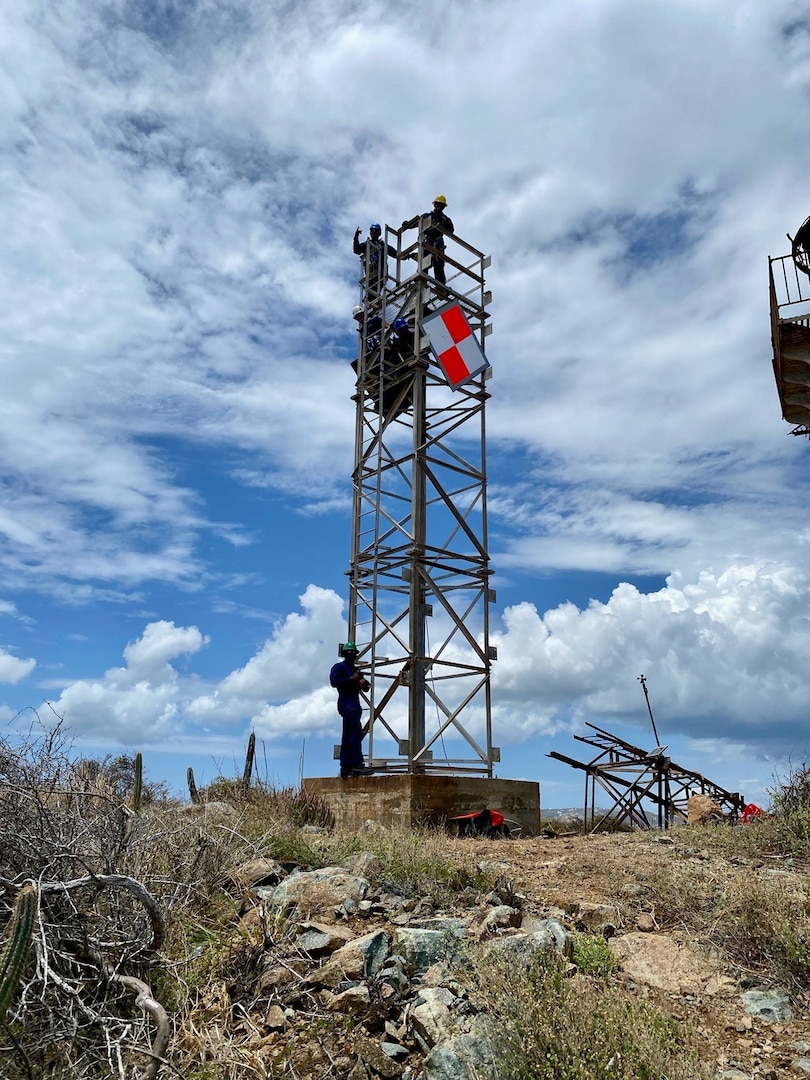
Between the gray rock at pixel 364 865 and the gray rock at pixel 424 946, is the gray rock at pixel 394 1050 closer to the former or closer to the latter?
the gray rock at pixel 424 946

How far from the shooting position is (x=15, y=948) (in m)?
3.86

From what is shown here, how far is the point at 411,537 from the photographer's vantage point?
1404 cm

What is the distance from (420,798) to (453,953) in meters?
5.70

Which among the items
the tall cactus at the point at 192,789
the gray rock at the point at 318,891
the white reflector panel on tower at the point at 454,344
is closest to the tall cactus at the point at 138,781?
the tall cactus at the point at 192,789

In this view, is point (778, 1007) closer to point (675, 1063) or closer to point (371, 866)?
point (675, 1063)

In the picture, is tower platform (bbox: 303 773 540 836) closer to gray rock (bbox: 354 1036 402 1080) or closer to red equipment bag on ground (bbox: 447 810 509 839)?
red equipment bag on ground (bbox: 447 810 509 839)

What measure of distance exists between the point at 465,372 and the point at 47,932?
11.7m

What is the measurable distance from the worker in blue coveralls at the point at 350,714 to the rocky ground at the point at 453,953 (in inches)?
204

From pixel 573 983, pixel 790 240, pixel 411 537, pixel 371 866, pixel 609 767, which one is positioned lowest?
pixel 573 983

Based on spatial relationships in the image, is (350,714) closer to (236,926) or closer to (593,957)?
(236,926)

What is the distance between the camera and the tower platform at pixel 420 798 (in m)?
11.8

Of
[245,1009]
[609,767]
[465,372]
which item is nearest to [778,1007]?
[245,1009]

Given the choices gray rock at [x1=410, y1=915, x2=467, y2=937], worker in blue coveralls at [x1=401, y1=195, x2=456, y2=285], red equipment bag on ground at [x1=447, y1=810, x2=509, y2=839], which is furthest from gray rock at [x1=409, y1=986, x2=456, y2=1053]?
worker in blue coveralls at [x1=401, y1=195, x2=456, y2=285]

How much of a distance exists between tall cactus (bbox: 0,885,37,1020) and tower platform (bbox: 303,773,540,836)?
7.64 metres
